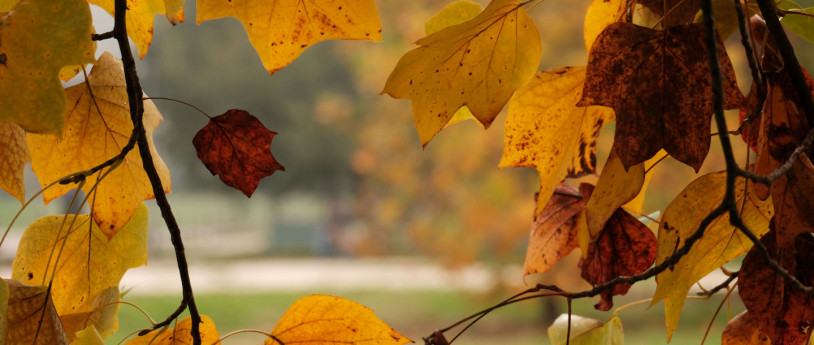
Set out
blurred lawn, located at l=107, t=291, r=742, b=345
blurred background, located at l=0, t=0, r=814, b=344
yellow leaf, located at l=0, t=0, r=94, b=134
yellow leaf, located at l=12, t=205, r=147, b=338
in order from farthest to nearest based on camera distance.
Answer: blurred lawn, located at l=107, t=291, r=742, b=345 < blurred background, located at l=0, t=0, r=814, b=344 < yellow leaf, located at l=12, t=205, r=147, b=338 < yellow leaf, located at l=0, t=0, r=94, b=134

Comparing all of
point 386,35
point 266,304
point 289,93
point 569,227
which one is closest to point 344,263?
point 289,93

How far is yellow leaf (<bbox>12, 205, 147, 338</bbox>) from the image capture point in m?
0.31

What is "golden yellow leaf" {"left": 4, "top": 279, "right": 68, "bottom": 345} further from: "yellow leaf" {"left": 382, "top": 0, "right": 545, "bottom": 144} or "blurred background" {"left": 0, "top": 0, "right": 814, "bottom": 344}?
"blurred background" {"left": 0, "top": 0, "right": 814, "bottom": 344}

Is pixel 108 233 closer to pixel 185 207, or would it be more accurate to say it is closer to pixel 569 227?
pixel 569 227

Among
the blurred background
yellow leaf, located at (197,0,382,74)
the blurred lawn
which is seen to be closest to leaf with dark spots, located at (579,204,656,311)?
yellow leaf, located at (197,0,382,74)

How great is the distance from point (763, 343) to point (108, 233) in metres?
0.26

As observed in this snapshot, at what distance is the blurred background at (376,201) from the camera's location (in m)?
4.82

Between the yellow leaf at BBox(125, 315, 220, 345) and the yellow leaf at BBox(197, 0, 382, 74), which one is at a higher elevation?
the yellow leaf at BBox(197, 0, 382, 74)

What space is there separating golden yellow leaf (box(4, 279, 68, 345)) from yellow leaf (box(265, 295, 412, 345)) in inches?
3.0

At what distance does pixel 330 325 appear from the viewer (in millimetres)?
272

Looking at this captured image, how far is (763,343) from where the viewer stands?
294mm

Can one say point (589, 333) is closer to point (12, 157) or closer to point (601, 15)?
point (601, 15)

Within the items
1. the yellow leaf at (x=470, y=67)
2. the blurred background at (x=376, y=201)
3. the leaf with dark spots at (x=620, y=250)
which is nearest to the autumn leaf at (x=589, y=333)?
the leaf with dark spots at (x=620, y=250)

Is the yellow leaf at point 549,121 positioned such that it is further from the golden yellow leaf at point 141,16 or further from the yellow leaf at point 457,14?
the golden yellow leaf at point 141,16
